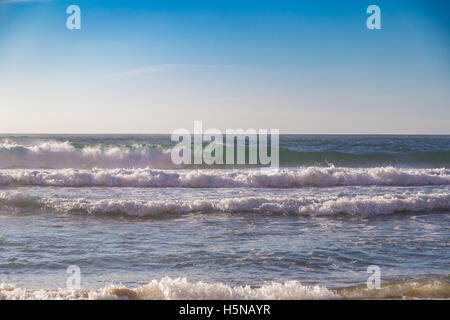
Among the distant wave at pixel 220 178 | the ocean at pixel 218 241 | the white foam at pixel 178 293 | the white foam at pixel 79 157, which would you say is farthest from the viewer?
the white foam at pixel 79 157

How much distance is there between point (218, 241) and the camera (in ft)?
21.6

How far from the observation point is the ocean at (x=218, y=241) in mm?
4484

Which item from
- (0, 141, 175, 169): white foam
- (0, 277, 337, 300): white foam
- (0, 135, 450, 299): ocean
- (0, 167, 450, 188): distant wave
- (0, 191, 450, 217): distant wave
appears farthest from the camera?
(0, 141, 175, 169): white foam

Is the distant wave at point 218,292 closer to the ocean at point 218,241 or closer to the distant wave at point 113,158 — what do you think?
the ocean at point 218,241

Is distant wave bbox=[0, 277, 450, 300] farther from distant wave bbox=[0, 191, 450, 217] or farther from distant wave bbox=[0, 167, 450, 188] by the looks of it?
distant wave bbox=[0, 167, 450, 188]

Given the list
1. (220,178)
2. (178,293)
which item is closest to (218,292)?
(178,293)

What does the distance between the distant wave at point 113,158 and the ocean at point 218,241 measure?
8.02 metres

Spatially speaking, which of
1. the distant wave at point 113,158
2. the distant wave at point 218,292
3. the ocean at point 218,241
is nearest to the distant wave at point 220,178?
the ocean at point 218,241

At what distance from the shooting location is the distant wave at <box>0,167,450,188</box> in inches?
538

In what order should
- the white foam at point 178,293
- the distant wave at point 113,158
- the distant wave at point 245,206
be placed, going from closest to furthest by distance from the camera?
the white foam at point 178,293, the distant wave at point 245,206, the distant wave at point 113,158

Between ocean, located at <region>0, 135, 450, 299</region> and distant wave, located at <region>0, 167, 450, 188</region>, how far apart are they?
61 mm

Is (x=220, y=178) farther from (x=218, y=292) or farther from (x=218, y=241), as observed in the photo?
(x=218, y=292)

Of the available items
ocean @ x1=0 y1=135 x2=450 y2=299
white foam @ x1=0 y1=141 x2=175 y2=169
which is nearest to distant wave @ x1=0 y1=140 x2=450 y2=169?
white foam @ x1=0 y1=141 x2=175 y2=169
